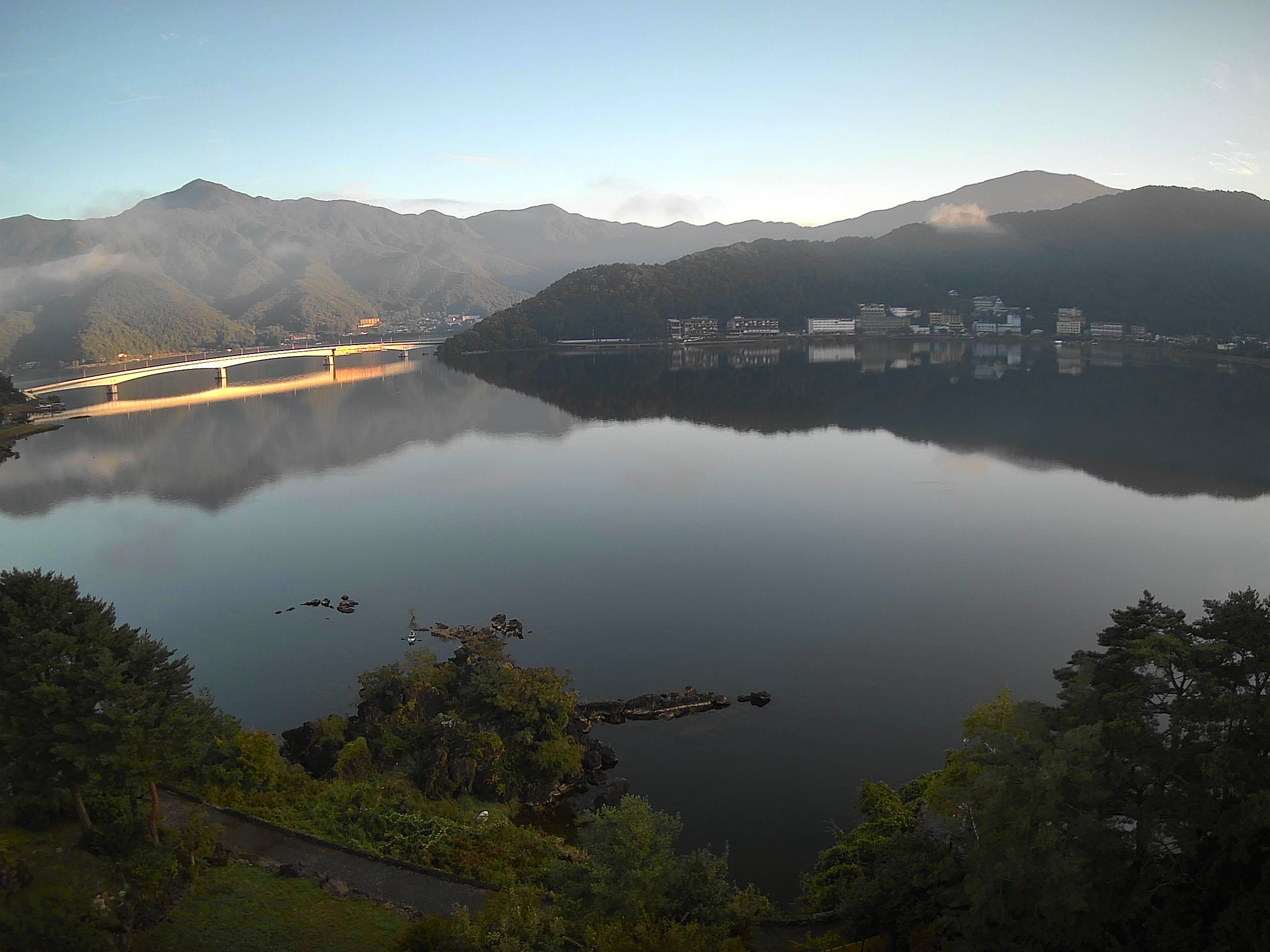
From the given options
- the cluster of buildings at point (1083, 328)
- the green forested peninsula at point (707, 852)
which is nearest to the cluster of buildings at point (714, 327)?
the cluster of buildings at point (1083, 328)

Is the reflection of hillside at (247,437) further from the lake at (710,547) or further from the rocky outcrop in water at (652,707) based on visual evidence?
the rocky outcrop in water at (652,707)

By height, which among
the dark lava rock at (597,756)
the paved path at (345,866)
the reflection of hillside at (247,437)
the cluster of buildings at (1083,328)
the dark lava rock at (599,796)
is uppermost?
the cluster of buildings at (1083,328)

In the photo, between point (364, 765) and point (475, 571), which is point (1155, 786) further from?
point (475, 571)

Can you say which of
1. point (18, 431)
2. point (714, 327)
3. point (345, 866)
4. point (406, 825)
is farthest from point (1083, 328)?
point (345, 866)

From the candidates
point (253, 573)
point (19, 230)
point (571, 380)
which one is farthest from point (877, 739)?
point (19, 230)

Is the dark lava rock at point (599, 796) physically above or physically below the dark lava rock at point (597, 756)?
below

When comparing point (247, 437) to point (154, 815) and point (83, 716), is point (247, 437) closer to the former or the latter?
point (83, 716)
